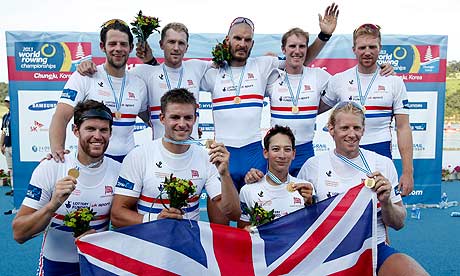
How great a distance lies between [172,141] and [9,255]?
4.20 meters

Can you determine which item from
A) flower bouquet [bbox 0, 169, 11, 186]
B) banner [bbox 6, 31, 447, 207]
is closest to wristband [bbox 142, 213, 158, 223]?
banner [bbox 6, 31, 447, 207]

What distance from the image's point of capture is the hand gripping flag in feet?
9.60

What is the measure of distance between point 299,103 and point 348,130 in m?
1.26

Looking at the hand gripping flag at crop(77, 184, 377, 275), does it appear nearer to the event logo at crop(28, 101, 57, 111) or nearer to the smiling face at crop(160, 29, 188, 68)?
the smiling face at crop(160, 29, 188, 68)

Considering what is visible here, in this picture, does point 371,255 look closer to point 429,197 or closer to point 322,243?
point 322,243

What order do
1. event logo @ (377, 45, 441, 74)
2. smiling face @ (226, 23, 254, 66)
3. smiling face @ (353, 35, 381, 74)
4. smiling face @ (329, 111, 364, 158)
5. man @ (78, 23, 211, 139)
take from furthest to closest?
event logo @ (377, 45, 441, 74)
man @ (78, 23, 211, 139)
smiling face @ (226, 23, 254, 66)
smiling face @ (353, 35, 381, 74)
smiling face @ (329, 111, 364, 158)

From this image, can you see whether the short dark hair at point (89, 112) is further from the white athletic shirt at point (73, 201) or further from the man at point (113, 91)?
the man at point (113, 91)

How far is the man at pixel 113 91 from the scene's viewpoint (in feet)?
13.2

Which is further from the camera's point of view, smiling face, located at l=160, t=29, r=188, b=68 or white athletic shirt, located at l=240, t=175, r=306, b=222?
smiling face, located at l=160, t=29, r=188, b=68

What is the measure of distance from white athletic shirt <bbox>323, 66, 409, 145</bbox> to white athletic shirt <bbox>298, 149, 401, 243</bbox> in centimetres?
99

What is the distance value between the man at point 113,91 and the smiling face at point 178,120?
0.94 m

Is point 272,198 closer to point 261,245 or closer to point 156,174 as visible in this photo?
point 261,245

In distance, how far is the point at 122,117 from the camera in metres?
4.17

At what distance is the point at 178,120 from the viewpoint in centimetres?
334
